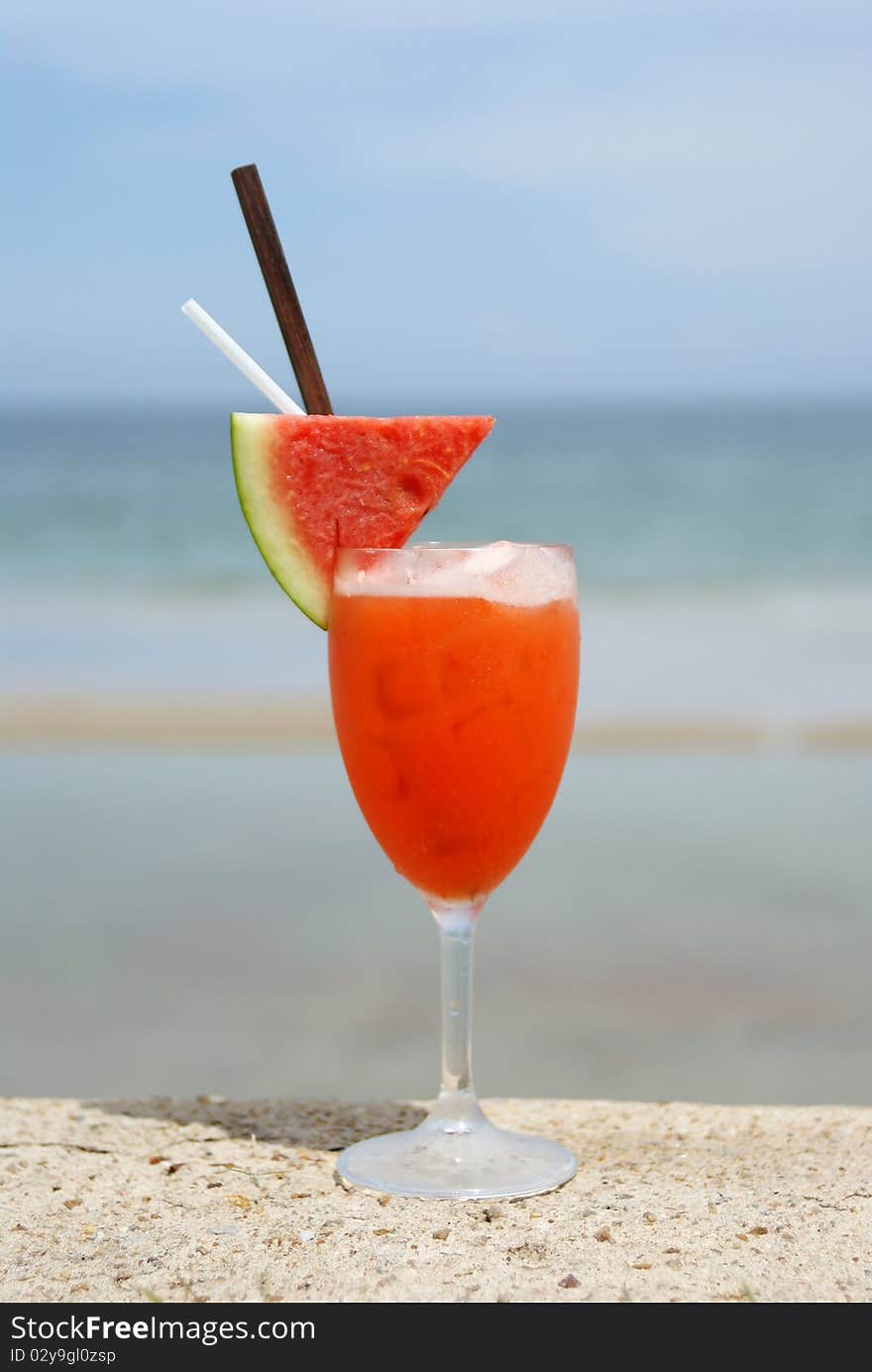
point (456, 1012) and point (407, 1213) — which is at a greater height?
point (456, 1012)

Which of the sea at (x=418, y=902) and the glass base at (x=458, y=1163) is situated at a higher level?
the sea at (x=418, y=902)

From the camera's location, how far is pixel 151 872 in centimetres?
555

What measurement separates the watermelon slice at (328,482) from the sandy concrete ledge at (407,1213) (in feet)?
3.06

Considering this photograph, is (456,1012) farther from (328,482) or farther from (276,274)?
(276,274)

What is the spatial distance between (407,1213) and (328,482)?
1.15 meters

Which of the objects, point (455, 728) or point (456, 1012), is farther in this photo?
point (456, 1012)

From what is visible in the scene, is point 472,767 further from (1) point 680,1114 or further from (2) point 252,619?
(2) point 252,619

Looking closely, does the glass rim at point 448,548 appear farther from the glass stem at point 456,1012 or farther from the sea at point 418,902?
the sea at point 418,902

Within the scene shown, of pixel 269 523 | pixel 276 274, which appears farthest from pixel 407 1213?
pixel 276 274

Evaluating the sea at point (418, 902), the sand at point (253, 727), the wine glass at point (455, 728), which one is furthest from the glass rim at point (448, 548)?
the sand at point (253, 727)

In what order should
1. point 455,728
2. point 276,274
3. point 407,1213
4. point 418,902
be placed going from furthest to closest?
point 418,902 → point 276,274 → point 455,728 → point 407,1213

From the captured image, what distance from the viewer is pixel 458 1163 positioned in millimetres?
2662

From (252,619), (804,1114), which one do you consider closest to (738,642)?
(252,619)

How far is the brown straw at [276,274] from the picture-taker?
9.04ft
